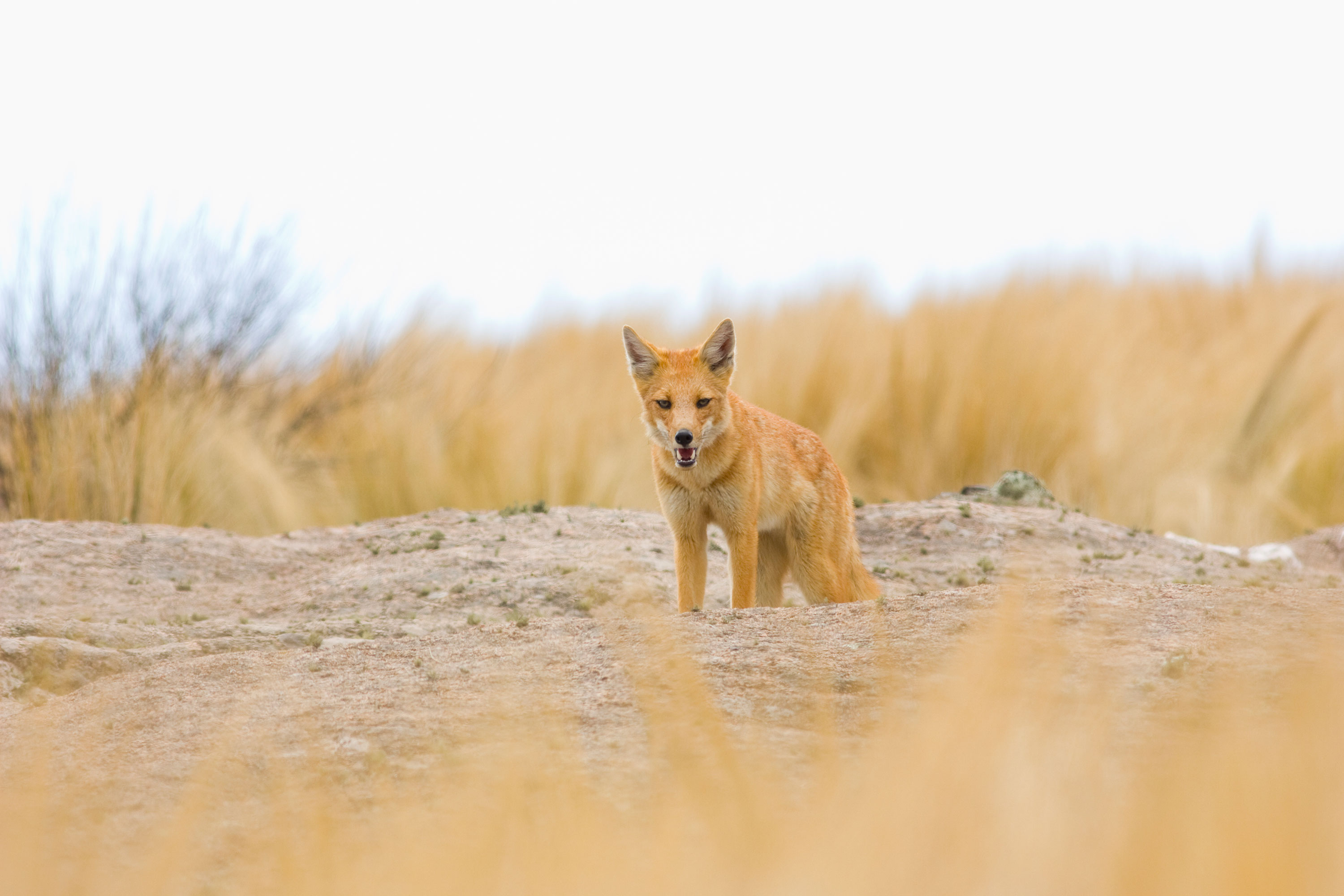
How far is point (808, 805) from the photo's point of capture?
1.87 meters

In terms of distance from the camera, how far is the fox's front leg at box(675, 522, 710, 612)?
416cm

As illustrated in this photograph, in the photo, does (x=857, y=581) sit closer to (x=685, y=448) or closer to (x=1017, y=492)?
(x=685, y=448)

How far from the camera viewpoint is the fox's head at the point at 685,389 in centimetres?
407

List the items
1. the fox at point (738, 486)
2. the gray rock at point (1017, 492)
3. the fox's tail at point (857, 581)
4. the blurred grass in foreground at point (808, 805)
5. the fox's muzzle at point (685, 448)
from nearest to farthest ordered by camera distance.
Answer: the blurred grass in foreground at point (808, 805), the fox's muzzle at point (685, 448), the fox at point (738, 486), the fox's tail at point (857, 581), the gray rock at point (1017, 492)

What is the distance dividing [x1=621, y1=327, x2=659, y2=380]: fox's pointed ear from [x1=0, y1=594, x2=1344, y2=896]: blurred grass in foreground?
1.94 m

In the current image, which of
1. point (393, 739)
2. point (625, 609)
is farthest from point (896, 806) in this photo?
point (625, 609)

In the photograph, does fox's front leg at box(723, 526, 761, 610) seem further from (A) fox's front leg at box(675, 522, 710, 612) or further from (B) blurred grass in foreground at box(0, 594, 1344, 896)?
(B) blurred grass in foreground at box(0, 594, 1344, 896)

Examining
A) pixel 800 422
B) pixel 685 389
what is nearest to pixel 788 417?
pixel 800 422

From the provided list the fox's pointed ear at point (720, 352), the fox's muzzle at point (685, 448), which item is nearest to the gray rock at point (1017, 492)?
the fox's pointed ear at point (720, 352)

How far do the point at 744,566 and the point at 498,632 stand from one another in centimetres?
99

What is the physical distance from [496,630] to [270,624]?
1.13m

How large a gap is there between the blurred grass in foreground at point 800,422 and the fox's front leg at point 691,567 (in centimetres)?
309

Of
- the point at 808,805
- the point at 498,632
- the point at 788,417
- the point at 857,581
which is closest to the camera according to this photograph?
the point at 808,805

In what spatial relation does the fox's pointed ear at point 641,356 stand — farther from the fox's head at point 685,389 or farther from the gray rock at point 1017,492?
the gray rock at point 1017,492
